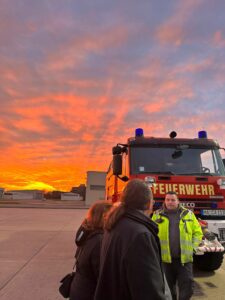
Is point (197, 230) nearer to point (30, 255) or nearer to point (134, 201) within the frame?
point (134, 201)

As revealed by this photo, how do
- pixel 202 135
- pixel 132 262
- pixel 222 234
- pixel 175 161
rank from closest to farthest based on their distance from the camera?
pixel 132 262 < pixel 222 234 < pixel 175 161 < pixel 202 135

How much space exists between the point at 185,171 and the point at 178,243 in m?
2.48

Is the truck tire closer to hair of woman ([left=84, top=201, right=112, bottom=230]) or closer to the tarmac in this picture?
the tarmac

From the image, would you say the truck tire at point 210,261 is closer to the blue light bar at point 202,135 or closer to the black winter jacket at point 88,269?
the blue light bar at point 202,135

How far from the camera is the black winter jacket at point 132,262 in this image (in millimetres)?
1764

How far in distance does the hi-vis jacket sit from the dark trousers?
110 millimetres

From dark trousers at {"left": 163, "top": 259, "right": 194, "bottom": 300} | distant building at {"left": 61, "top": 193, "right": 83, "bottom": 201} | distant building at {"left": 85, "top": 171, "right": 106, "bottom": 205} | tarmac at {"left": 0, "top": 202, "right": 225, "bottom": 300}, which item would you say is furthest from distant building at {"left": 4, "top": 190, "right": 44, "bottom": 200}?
dark trousers at {"left": 163, "top": 259, "right": 194, "bottom": 300}

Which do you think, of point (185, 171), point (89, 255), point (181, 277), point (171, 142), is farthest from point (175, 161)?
point (89, 255)

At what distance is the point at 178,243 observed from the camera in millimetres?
4336

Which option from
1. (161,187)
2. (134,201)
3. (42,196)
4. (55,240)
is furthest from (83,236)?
(42,196)

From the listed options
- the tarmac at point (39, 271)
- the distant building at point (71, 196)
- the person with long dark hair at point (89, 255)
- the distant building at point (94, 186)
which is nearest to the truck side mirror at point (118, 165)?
the tarmac at point (39, 271)

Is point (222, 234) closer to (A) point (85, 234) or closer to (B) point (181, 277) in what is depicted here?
(B) point (181, 277)

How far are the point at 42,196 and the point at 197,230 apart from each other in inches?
3089

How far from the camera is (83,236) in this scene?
2729 millimetres
